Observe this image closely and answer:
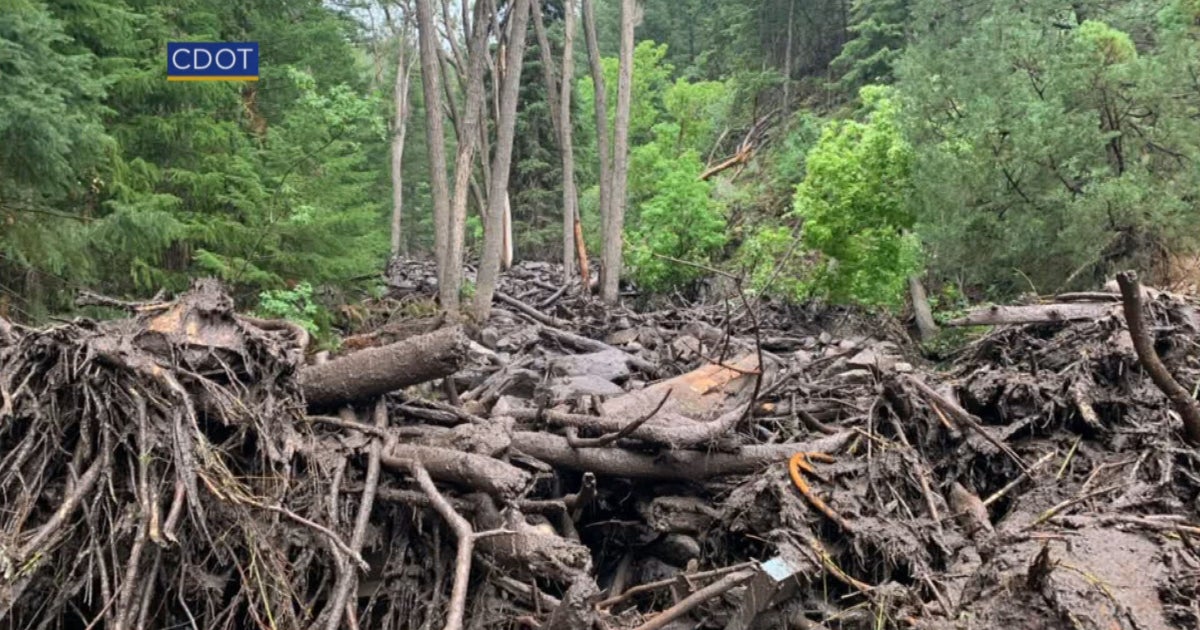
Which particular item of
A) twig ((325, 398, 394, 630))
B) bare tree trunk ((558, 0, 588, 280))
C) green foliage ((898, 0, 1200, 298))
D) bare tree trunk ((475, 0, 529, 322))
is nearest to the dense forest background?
green foliage ((898, 0, 1200, 298))

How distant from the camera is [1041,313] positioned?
18.9 ft

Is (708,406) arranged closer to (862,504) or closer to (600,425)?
(600,425)

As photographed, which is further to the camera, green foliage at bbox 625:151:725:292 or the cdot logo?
green foliage at bbox 625:151:725:292

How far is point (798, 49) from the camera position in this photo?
3397 cm

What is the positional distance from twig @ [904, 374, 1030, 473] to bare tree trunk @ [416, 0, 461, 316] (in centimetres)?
819

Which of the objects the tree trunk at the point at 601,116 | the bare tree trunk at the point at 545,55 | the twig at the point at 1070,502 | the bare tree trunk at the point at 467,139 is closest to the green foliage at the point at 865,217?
the tree trunk at the point at 601,116

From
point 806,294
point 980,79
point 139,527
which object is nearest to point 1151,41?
point 980,79

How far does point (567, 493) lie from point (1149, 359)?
2.98m

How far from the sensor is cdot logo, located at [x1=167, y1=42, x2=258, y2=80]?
8.54m

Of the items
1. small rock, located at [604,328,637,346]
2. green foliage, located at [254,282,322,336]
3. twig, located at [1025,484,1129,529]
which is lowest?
small rock, located at [604,328,637,346]

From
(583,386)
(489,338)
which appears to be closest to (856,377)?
(583,386)

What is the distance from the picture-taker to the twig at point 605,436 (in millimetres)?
4059

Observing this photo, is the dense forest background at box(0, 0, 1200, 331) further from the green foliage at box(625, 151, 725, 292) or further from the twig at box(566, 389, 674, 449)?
the twig at box(566, 389, 674, 449)

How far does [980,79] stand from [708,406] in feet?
32.7
